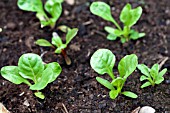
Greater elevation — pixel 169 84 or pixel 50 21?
pixel 50 21

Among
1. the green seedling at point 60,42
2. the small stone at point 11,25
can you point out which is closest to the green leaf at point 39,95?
the green seedling at point 60,42

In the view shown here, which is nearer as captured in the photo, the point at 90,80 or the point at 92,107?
the point at 92,107

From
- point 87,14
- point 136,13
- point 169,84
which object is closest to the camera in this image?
→ point 169,84

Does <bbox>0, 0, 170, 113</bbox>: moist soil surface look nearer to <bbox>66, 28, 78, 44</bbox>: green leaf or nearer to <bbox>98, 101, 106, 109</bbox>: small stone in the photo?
<bbox>98, 101, 106, 109</bbox>: small stone

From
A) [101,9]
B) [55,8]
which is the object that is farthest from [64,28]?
[101,9]

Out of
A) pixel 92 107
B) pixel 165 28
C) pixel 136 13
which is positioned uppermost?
pixel 136 13

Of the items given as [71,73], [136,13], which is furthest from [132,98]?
[136,13]

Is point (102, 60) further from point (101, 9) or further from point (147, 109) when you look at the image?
point (101, 9)

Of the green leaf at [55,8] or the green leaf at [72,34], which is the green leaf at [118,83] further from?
the green leaf at [55,8]

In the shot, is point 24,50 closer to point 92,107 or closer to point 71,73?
point 71,73
